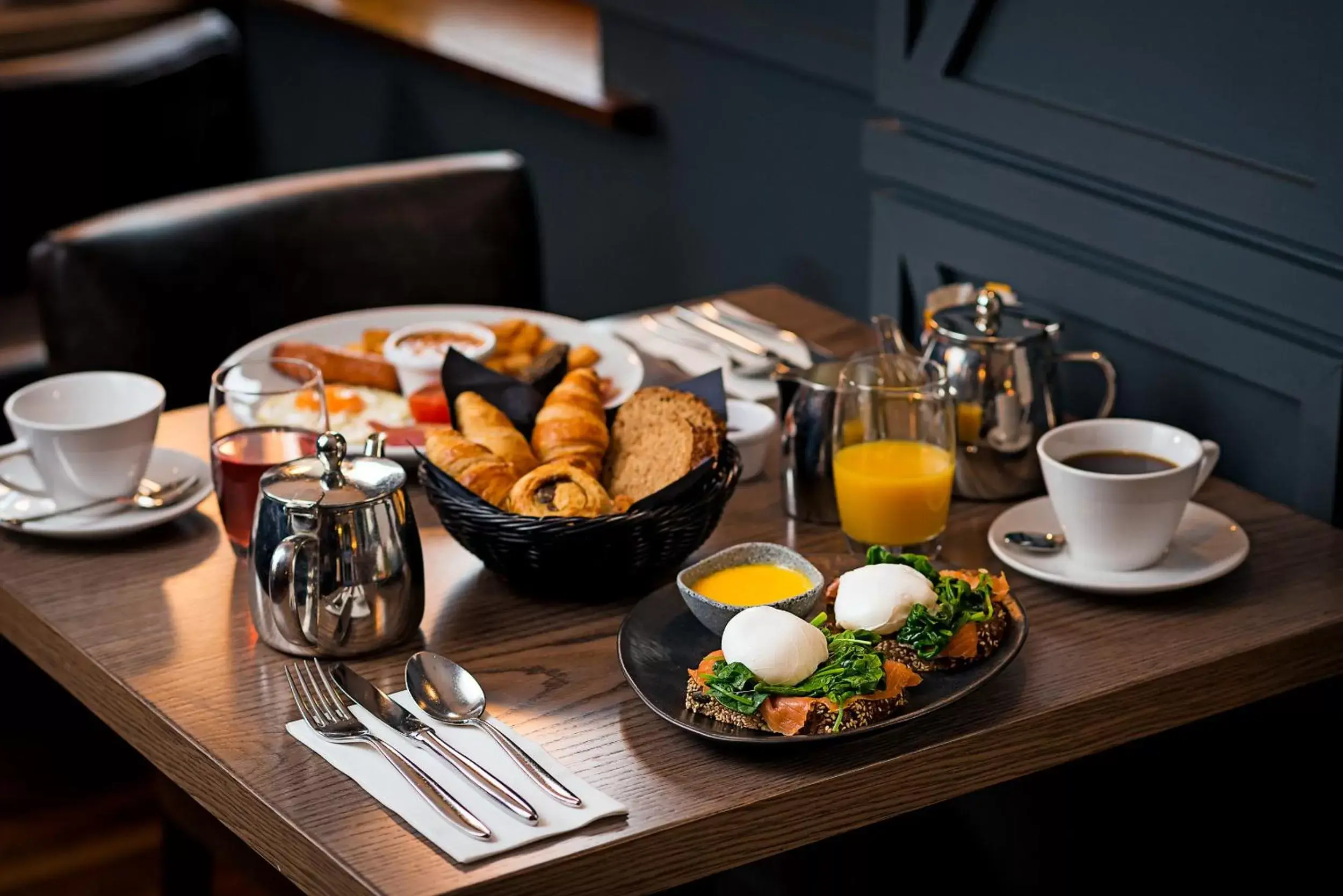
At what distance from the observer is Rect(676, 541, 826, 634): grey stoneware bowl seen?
115 centimetres

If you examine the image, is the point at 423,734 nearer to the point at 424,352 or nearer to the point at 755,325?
the point at 424,352

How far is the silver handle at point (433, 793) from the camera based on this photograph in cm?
98

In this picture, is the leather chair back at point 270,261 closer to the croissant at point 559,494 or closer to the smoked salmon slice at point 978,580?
the croissant at point 559,494

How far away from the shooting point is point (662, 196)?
9.45ft

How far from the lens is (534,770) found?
1.04m

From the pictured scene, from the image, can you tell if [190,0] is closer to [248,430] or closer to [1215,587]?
[248,430]

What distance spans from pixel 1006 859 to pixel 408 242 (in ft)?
3.71

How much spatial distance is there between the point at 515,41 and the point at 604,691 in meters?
2.38

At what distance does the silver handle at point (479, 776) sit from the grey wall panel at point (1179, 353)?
80 centimetres

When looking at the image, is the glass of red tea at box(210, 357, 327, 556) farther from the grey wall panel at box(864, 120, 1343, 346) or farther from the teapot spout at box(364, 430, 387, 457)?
Answer: the grey wall panel at box(864, 120, 1343, 346)

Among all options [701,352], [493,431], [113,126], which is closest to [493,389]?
[493,431]


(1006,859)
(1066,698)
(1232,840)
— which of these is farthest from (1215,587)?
(1006,859)

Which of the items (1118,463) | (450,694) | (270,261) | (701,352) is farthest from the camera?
(270,261)

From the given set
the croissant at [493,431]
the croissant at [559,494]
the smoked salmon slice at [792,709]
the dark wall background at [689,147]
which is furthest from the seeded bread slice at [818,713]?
the dark wall background at [689,147]
